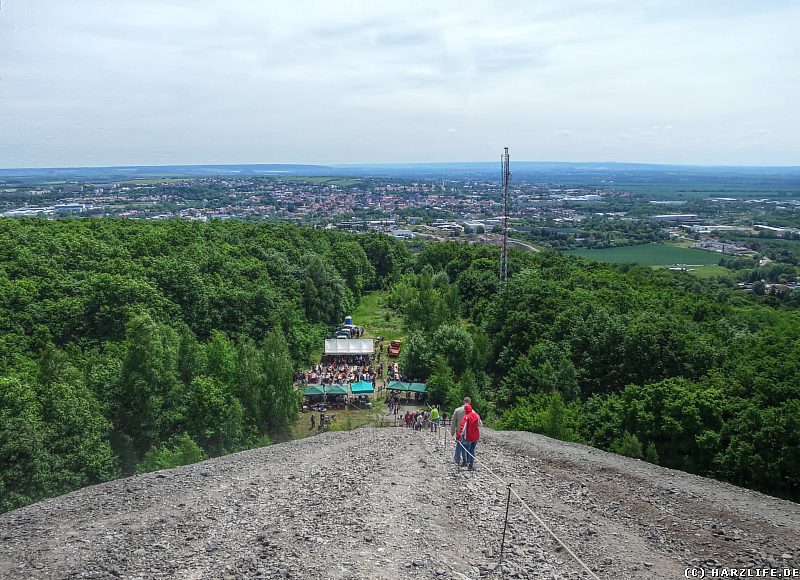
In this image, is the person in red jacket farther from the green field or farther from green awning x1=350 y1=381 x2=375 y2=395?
the green field

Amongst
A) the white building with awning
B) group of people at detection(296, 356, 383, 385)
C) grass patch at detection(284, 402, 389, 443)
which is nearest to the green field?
the white building with awning

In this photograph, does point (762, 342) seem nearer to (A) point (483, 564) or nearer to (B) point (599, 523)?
(B) point (599, 523)

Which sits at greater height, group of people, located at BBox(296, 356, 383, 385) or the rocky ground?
the rocky ground

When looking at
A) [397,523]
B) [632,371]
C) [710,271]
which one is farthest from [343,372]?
[710,271]

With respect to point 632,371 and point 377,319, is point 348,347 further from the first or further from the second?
point 632,371

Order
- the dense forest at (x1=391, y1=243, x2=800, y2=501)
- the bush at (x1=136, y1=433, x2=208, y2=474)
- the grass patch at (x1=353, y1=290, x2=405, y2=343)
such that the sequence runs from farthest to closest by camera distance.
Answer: the grass patch at (x1=353, y1=290, x2=405, y2=343)
the bush at (x1=136, y1=433, x2=208, y2=474)
the dense forest at (x1=391, y1=243, x2=800, y2=501)

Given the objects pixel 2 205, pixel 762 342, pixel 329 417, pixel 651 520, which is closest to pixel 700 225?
pixel 762 342

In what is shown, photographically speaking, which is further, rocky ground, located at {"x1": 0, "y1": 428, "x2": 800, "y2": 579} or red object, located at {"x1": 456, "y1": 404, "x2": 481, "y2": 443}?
red object, located at {"x1": 456, "y1": 404, "x2": 481, "y2": 443}
